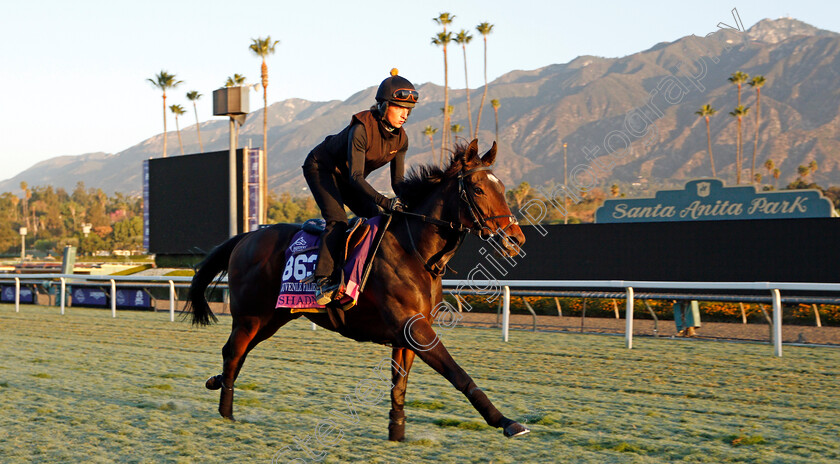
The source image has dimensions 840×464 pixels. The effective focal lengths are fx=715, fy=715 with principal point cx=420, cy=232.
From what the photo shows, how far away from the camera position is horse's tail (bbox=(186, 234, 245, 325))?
17.8 feet

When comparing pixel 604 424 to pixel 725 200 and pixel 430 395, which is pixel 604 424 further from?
pixel 725 200

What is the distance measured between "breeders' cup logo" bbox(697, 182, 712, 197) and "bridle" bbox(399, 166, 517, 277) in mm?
16024

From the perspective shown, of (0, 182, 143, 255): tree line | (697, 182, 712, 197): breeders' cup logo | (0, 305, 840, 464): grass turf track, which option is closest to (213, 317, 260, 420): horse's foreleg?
(0, 305, 840, 464): grass turf track

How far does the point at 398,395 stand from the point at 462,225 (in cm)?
108

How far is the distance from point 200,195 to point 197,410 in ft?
54.5

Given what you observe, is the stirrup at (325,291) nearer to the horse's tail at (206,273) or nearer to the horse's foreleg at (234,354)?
the horse's foreleg at (234,354)

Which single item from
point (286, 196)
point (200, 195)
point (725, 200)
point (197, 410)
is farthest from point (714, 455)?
point (286, 196)

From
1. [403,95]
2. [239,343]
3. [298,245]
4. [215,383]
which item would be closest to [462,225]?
[403,95]

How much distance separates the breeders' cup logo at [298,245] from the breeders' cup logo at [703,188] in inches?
628

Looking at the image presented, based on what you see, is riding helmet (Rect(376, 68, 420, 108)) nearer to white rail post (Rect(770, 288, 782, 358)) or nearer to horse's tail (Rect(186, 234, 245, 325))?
horse's tail (Rect(186, 234, 245, 325))

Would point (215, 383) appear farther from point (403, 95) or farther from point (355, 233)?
point (403, 95)

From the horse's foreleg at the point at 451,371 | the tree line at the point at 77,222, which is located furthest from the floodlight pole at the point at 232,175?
the tree line at the point at 77,222

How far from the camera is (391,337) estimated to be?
12.8 ft

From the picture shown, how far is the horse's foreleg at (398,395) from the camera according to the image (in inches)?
161
